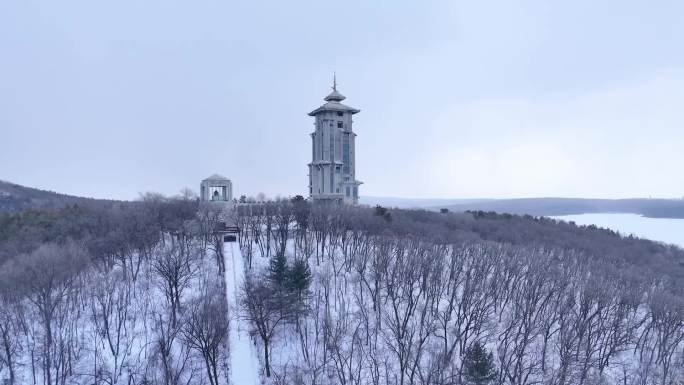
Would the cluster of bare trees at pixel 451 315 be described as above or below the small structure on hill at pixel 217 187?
below

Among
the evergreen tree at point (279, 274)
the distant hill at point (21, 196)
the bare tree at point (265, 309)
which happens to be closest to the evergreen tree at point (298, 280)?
the evergreen tree at point (279, 274)

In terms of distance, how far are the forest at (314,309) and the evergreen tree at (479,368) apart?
3.5 inches

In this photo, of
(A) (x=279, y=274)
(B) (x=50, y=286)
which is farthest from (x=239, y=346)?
(B) (x=50, y=286)

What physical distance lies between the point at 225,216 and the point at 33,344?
20.2 m

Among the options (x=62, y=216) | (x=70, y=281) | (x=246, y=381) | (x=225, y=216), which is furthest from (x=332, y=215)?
(x=62, y=216)

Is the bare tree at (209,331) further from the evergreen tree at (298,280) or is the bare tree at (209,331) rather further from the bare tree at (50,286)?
the bare tree at (50,286)

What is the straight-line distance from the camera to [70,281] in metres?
25.6

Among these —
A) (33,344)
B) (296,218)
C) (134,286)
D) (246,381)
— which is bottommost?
(246,381)

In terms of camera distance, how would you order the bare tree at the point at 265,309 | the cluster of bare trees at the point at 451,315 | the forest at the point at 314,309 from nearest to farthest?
the forest at the point at 314,309, the bare tree at the point at 265,309, the cluster of bare trees at the point at 451,315

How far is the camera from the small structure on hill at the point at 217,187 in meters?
49.4

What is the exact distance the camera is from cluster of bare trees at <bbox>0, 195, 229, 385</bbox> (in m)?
24.1

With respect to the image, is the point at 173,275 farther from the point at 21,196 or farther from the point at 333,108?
the point at 21,196

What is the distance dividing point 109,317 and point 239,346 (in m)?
8.06

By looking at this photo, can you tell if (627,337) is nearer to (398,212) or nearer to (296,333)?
(296,333)
